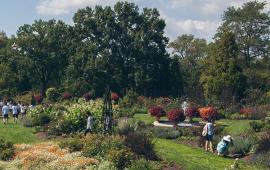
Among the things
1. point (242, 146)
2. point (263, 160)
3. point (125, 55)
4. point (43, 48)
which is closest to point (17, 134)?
point (242, 146)

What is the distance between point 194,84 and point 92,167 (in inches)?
2248

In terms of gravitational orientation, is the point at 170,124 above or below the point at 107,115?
below

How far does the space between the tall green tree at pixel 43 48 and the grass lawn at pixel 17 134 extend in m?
37.1

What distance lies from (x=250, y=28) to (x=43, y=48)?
2661 centimetres

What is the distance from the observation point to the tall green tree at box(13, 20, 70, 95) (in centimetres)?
7038

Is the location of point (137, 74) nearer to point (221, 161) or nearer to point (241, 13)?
→ point (241, 13)

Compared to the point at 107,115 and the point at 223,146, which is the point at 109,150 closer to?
the point at 223,146

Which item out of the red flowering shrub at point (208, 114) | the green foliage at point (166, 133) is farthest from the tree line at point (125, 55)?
the green foliage at point (166, 133)

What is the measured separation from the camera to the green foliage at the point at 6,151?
20.7 meters

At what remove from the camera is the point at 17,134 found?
29078 mm

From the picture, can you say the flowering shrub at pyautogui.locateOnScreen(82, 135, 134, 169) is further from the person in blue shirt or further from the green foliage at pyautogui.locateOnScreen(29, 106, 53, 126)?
the green foliage at pyautogui.locateOnScreen(29, 106, 53, 126)

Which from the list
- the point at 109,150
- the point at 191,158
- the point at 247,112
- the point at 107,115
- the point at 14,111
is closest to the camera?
the point at 109,150

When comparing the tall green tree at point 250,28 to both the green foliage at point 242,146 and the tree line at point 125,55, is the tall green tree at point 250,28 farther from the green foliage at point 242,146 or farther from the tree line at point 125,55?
the green foliage at point 242,146

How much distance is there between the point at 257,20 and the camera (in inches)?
2741
